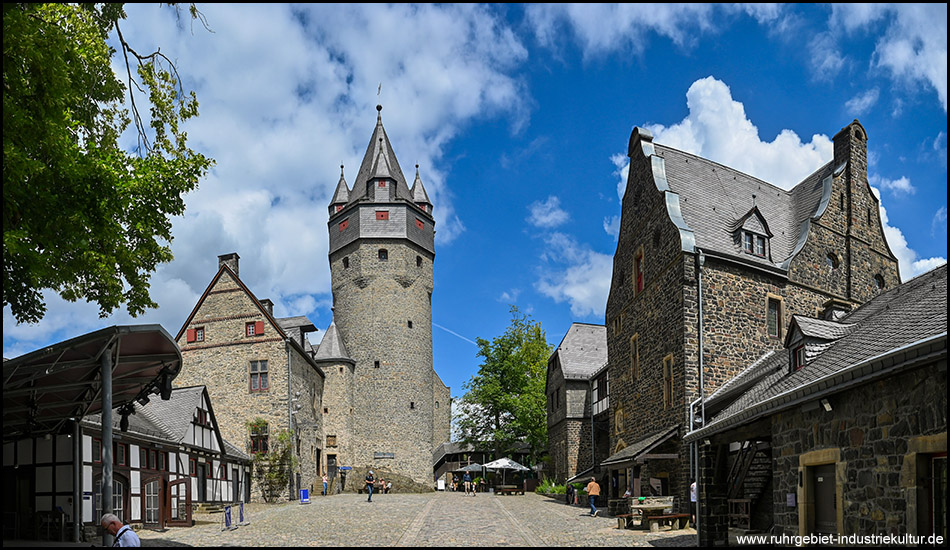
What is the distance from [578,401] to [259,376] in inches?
634

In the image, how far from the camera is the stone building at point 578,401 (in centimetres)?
3916

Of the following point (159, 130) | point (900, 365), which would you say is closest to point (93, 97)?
point (159, 130)

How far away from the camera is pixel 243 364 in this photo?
37.2 metres

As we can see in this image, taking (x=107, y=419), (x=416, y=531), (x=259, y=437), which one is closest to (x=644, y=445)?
(x=416, y=531)

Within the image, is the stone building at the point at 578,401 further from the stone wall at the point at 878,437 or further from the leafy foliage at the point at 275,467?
the stone wall at the point at 878,437

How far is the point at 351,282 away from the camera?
48.9 meters

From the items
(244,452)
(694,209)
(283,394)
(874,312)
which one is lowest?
(244,452)

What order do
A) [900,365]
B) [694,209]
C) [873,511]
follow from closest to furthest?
[900,365], [873,511], [694,209]

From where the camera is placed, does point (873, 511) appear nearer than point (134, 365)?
Yes

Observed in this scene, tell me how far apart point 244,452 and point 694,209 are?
23.0 m

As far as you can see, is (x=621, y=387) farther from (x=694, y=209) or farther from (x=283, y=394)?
(x=283, y=394)

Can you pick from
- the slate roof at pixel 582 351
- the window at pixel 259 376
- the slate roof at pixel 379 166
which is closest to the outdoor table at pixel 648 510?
the slate roof at pixel 582 351

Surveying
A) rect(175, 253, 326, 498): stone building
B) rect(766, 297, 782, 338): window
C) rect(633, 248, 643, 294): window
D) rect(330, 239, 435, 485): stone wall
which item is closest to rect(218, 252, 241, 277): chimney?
rect(175, 253, 326, 498): stone building

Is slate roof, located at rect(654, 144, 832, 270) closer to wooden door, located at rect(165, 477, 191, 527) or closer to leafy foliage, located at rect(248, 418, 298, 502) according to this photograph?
wooden door, located at rect(165, 477, 191, 527)
